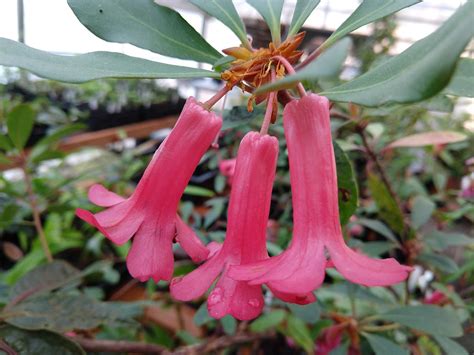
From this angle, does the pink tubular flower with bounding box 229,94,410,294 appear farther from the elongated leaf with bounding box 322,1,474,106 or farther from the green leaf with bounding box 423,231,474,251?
the green leaf with bounding box 423,231,474,251

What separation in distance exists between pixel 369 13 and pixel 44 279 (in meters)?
0.60

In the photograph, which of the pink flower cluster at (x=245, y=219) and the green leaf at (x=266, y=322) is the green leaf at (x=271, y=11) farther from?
the green leaf at (x=266, y=322)

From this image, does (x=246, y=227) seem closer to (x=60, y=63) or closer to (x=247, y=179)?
(x=247, y=179)

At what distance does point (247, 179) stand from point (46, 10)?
14.4 ft

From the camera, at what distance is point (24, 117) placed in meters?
0.75

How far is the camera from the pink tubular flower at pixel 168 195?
0.40m

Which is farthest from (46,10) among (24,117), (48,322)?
(48,322)

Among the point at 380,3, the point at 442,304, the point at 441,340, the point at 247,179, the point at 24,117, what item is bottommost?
the point at 442,304

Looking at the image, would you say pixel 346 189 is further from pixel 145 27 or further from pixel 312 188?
pixel 145 27

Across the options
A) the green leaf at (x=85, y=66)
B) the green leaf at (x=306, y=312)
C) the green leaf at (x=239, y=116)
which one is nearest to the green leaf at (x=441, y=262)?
the green leaf at (x=306, y=312)

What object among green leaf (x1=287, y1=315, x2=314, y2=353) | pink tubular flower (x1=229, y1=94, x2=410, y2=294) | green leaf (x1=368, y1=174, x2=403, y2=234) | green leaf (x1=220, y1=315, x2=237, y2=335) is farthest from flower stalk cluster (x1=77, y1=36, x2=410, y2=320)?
green leaf (x1=287, y1=315, x2=314, y2=353)

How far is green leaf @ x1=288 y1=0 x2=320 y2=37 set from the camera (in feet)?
1.46

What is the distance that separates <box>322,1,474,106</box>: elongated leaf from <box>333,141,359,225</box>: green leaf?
139mm

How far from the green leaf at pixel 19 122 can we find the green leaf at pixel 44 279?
0.24 meters
